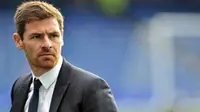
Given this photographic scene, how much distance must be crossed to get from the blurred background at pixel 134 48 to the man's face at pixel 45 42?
452 centimetres

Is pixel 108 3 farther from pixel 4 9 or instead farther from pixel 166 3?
pixel 4 9

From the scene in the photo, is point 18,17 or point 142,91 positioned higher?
point 18,17

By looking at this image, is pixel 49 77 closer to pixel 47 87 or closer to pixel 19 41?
pixel 47 87

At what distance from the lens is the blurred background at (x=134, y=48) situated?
6406 mm

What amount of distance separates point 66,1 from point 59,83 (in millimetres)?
4725

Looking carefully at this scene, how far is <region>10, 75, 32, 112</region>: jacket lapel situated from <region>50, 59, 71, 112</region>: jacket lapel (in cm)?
16

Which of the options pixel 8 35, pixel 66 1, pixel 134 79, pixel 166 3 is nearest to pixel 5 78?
pixel 8 35

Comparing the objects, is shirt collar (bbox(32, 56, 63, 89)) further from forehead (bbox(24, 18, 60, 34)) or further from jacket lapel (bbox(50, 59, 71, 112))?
forehead (bbox(24, 18, 60, 34))

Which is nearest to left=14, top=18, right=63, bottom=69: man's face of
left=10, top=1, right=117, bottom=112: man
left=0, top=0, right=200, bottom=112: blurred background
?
left=10, top=1, right=117, bottom=112: man

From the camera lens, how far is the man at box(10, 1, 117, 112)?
68.0 inches

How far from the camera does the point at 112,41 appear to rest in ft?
21.9

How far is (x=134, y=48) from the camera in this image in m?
6.75

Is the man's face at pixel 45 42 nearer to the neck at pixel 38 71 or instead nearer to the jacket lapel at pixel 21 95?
the neck at pixel 38 71

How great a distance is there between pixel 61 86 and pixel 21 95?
199 mm
